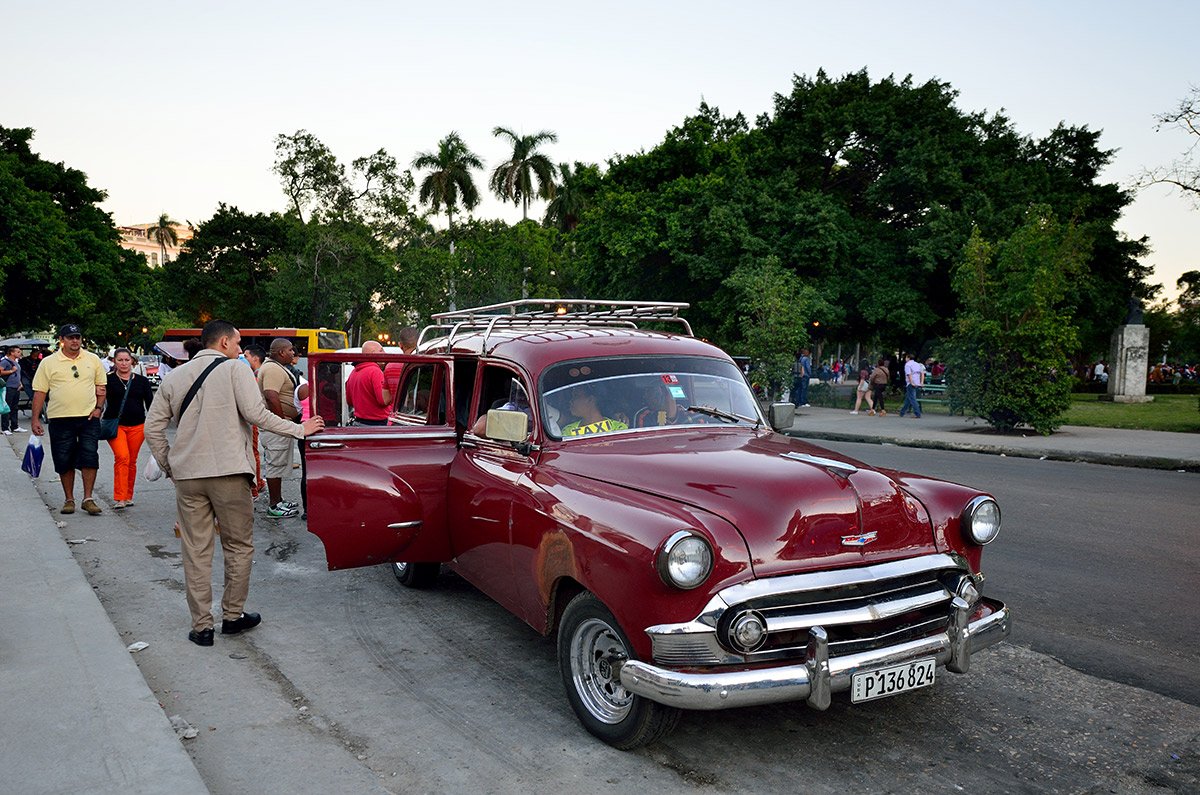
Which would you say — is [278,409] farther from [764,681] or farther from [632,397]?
[764,681]

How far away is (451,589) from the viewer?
6672 millimetres

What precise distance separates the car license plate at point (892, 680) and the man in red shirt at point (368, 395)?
560 centimetres

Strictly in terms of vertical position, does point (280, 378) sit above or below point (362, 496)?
above

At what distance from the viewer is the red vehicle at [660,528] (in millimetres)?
3486

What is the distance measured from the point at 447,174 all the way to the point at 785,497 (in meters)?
53.5

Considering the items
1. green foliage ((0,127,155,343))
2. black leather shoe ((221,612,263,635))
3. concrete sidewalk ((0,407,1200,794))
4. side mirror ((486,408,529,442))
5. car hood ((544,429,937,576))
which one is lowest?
black leather shoe ((221,612,263,635))

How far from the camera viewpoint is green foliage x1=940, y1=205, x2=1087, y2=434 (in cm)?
1831

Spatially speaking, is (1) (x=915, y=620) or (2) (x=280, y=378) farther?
(2) (x=280, y=378)

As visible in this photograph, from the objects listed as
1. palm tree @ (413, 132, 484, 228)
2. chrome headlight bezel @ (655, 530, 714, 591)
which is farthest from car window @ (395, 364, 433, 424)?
palm tree @ (413, 132, 484, 228)

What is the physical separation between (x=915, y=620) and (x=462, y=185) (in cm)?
5378

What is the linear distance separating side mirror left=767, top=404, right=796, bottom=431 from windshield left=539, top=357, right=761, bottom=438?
0.14 metres

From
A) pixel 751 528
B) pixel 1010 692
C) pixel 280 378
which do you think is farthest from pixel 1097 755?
pixel 280 378

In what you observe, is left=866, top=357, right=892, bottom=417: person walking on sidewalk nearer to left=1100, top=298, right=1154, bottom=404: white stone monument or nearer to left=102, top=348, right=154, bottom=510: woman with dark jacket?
left=1100, top=298, right=1154, bottom=404: white stone monument

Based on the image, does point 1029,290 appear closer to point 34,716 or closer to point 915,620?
point 915,620
